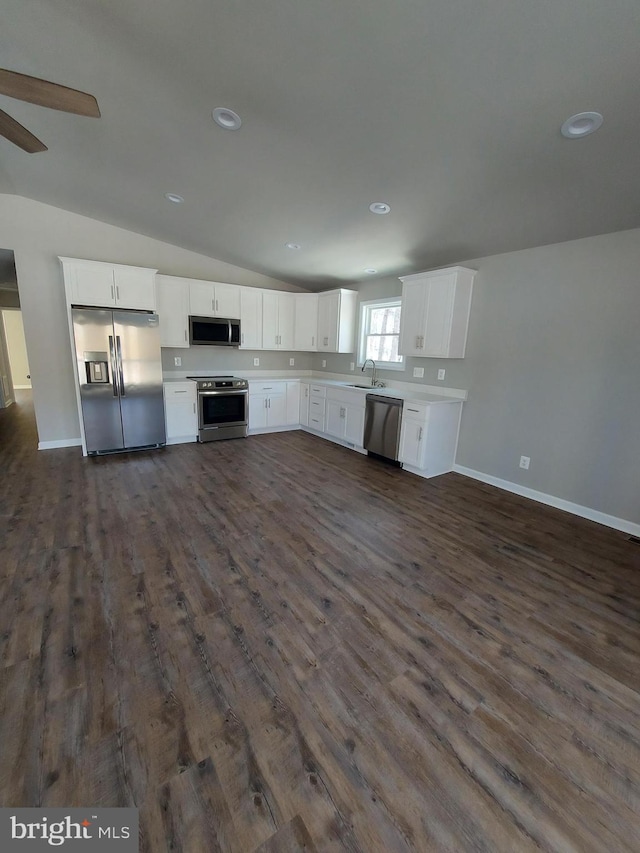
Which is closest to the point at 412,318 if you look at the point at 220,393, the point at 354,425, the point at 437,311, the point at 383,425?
the point at 437,311

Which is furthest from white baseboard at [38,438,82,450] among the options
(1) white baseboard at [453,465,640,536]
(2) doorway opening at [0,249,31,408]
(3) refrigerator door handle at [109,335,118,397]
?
(1) white baseboard at [453,465,640,536]

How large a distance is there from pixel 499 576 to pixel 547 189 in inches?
112

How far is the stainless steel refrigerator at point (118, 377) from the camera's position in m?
4.24

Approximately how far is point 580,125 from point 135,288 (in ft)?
15.2

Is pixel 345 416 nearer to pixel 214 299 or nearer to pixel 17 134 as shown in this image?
pixel 214 299

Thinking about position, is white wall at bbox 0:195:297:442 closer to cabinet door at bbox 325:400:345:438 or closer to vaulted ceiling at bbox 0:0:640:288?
vaulted ceiling at bbox 0:0:640:288

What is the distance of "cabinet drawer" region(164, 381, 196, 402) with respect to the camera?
490 centimetres

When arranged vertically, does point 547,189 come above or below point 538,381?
above

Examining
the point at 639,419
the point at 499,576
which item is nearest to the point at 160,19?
the point at 499,576

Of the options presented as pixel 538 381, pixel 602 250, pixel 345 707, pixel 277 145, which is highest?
pixel 277 145

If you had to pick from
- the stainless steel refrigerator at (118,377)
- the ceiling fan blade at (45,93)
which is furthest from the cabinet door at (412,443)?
the ceiling fan blade at (45,93)

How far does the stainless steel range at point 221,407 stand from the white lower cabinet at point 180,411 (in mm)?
92

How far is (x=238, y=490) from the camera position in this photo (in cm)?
365

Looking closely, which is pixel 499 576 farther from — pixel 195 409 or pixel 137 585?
pixel 195 409
